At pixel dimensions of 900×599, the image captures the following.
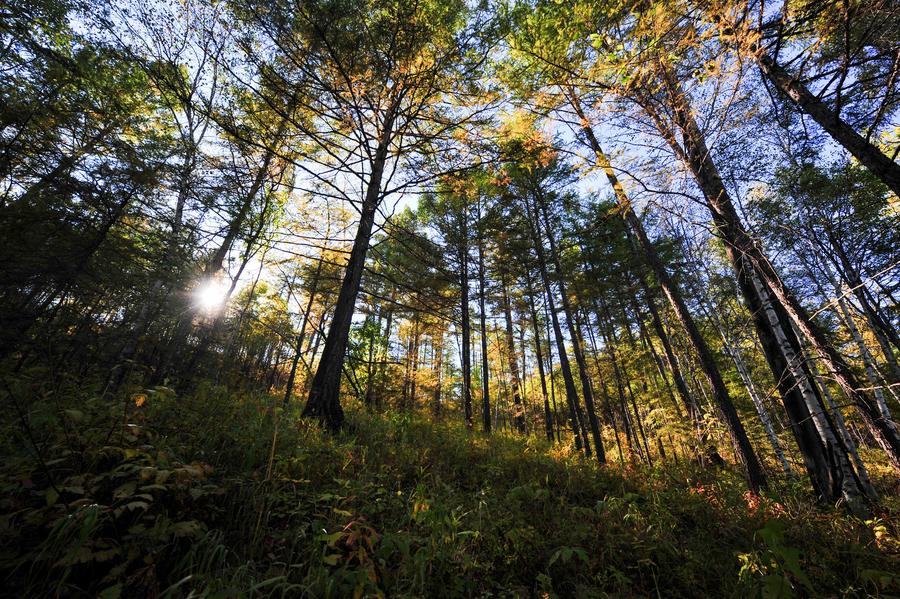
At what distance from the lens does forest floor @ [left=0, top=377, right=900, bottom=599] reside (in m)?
1.81

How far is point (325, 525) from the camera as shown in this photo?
263 cm

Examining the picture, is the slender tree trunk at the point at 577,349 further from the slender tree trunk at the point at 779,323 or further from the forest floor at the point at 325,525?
the forest floor at the point at 325,525

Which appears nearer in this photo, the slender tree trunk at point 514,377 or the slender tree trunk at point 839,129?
the slender tree trunk at point 839,129

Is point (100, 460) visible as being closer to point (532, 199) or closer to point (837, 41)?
point (837, 41)

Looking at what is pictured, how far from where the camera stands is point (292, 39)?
15.8 ft

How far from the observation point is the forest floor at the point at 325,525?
1.81 metres

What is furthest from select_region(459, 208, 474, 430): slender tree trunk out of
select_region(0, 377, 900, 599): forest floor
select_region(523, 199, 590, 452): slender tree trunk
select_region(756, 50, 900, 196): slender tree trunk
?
select_region(756, 50, 900, 196): slender tree trunk

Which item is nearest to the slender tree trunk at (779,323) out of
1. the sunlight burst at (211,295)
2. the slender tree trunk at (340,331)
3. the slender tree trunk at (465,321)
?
the slender tree trunk at (340,331)

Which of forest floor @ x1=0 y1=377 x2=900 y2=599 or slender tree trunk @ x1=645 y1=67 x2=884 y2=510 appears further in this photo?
slender tree trunk @ x1=645 y1=67 x2=884 y2=510

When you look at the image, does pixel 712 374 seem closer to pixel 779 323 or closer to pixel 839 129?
pixel 779 323

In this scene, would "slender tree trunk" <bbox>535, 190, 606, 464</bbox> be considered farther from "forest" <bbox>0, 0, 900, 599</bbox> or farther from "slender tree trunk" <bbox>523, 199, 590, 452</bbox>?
"forest" <bbox>0, 0, 900, 599</bbox>

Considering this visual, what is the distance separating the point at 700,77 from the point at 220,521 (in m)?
6.25

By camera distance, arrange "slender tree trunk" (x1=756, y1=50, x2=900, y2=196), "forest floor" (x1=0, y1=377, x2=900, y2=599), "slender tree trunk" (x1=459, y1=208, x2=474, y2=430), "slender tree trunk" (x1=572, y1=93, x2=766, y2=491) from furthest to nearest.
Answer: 1. "slender tree trunk" (x1=459, y1=208, x2=474, y2=430)
2. "slender tree trunk" (x1=572, y1=93, x2=766, y2=491)
3. "slender tree trunk" (x1=756, y1=50, x2=900, y2=196)
4. "forest floor" (x1=0, y1=377, x2=900, y2=599)

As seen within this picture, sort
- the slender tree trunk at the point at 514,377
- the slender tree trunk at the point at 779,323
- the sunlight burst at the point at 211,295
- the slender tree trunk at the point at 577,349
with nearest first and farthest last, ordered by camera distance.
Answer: the slender tree trunk at the point at 779,323 < the sunlight burst at the point at 211,295 < the slender tree trunk at the point at 577,349 < the slender tree trunk at the point at 514,377
